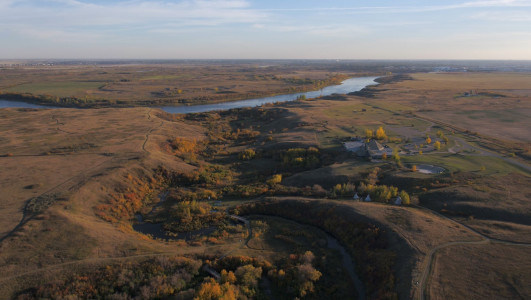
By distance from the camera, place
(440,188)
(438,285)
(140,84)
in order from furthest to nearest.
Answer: (140,84)
(440,188)
(438,285)

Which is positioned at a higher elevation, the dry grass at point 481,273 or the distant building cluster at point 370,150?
the distant building cluster at point 370,150

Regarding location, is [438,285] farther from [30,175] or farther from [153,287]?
[30,175]

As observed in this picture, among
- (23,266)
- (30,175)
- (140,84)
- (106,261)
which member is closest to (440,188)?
(106,261)

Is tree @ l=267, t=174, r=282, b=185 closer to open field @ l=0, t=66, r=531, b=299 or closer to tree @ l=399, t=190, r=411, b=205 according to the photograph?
open field @ l=0, t=66, r=531, b=299

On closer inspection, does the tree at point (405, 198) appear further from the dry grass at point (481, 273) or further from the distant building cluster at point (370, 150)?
the distant building cluster at point (370, 150)

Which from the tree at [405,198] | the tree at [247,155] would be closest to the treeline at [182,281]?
the tree at [405,198]
